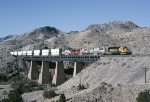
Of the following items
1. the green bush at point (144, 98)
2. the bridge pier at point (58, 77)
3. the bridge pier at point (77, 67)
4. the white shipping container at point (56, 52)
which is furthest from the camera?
the white shipping container at point (56, 52)

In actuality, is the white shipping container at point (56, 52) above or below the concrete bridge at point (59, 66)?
above

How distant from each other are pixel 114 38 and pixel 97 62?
9174 cm

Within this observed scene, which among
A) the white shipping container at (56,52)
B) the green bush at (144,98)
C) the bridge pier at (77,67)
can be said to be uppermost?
the white shipping container at (56,52)

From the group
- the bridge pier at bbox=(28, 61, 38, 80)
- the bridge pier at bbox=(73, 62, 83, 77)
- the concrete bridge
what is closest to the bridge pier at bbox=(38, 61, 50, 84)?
the concrete bridge

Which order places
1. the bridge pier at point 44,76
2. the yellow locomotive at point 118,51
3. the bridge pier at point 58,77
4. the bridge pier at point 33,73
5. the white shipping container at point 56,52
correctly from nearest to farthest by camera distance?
1. the yellow locomotive at point 118,51
2. the bridge pier at point 58,77
3. the bridge pier at point 44,76
4. the white shipping container at point 56,52
5. the bridge pier at point 33,73

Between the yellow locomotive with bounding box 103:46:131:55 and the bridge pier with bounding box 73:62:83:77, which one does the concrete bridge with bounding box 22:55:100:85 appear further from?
the yellow locomotive with bounding box 103:46:131:55

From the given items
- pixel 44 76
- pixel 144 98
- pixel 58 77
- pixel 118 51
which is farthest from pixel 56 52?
pixel 144 98

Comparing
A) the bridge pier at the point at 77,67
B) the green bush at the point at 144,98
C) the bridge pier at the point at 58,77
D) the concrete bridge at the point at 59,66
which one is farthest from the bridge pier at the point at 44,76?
the green bush at the point at 144,98

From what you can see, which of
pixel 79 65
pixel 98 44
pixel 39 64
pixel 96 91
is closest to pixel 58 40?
pixel 98 44

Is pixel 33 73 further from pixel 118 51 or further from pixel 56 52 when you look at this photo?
pixel 118 51

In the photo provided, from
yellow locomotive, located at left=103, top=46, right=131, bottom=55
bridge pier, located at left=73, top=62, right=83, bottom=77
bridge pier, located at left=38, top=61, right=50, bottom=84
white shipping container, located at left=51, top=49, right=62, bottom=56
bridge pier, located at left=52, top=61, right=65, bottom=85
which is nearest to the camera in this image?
bridge pier, located at left=73, top=62, right=83, bottom=77

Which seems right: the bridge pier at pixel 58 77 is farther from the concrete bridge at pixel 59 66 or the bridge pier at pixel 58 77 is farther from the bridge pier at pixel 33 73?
the bridge pier at pixel 33 73

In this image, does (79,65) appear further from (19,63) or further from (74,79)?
(19,63)

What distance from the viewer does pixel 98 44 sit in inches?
5340
